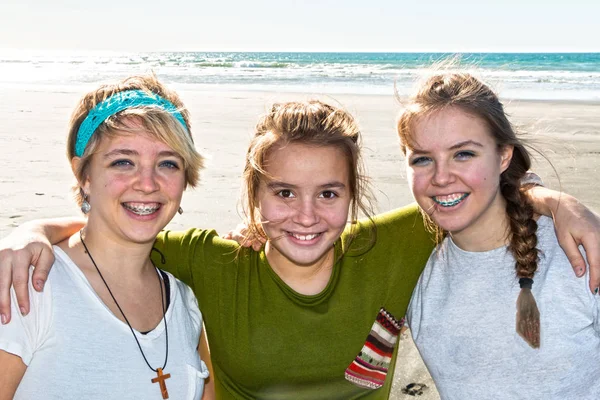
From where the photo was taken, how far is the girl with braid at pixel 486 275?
8.50ft

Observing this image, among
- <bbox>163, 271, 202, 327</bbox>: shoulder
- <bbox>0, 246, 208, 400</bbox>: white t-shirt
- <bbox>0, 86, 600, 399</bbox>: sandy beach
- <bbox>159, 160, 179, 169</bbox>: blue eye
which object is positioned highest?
<bbox>0, 86, 600, 399</bbox>: sandy beach

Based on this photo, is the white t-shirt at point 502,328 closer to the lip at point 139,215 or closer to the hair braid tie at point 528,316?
the hair braid tie at point 528,316

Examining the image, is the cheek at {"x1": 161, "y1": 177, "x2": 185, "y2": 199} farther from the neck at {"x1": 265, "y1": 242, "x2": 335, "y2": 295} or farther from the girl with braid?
the girl with braid

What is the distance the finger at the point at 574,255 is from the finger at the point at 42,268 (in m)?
1.94

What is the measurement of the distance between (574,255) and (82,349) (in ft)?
6.10

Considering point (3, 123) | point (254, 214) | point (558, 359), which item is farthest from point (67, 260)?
point (3, 123)

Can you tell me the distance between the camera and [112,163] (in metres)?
2.46

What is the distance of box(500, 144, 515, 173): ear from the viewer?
9.34 feet

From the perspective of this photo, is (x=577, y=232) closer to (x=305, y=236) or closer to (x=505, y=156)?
(x=505, y=156)

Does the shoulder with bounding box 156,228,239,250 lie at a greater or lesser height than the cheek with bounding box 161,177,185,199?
lesser

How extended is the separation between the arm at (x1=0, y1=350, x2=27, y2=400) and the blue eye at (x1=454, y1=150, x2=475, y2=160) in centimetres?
183

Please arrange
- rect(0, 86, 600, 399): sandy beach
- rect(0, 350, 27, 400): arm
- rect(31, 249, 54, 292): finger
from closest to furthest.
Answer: rect(0, 350, 27, 400): arm < rect(31, 249, 54, 292): finger < rect(0, 86, 600, 399): sandy beach

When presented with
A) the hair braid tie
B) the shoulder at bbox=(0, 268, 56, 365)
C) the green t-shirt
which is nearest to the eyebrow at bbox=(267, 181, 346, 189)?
the green t-shirt

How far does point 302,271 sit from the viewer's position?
2838 millimetres
